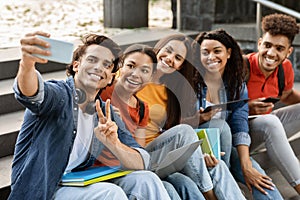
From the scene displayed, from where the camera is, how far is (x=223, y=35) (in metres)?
3.54

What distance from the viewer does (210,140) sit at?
336 cm

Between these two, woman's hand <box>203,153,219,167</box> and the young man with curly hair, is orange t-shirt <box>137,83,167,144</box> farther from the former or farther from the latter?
the young man with curly hair

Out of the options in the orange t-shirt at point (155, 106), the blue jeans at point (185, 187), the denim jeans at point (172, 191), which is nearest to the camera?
the denim jeans at point (172, 191)

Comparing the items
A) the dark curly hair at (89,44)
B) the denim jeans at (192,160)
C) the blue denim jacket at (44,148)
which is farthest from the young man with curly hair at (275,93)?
the blue denim jacket at (44,148)

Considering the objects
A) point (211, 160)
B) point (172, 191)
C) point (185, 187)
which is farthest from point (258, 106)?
point (172, 191)

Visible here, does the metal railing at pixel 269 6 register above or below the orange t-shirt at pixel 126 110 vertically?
above

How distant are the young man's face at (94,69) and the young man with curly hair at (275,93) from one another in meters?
1.18

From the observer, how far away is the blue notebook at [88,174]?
270 cm

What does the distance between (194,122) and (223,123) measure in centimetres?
17

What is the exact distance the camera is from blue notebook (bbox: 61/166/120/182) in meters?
2.70

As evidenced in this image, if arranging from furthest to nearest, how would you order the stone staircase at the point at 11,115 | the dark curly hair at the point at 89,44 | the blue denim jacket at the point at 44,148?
the stone staircase at the point at 11,115 < the dark curly hair at the point at 89,44 < the blue denim jacket at the point at 44,148

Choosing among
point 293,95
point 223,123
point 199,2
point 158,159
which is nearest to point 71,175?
point 158,159

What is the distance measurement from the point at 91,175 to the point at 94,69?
0.44 metres

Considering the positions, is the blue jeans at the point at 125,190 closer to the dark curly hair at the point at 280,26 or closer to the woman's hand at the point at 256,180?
the woman's hand at the point at 256,180
